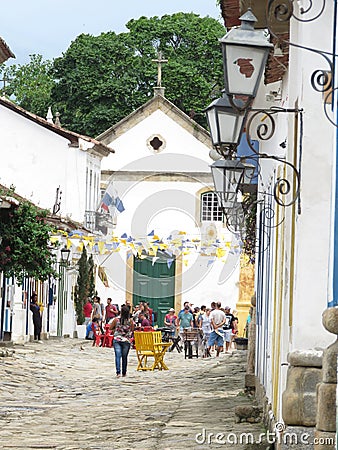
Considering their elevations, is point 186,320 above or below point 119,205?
below

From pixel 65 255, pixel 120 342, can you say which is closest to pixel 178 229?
pixel 65 255

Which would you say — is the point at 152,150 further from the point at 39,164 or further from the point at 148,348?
the point at 148,348

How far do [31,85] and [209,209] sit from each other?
19677 millimetres

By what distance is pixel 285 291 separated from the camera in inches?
366

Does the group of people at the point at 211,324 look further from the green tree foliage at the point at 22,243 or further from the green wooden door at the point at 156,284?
the green wooden door at the point at 156,284

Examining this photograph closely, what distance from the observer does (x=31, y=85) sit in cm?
6241

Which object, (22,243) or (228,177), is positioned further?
(22,243)

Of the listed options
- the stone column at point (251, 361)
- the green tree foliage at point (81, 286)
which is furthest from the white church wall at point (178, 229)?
the stone column at point (251, 361)

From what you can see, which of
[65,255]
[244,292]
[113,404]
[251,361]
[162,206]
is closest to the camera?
[113,404]

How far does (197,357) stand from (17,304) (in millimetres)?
5539

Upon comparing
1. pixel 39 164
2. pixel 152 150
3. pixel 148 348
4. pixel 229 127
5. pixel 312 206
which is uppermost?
pixel 152 150

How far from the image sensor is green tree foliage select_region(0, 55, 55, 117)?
58594mm

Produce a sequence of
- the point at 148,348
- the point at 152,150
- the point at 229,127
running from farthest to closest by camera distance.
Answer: the point at 152,150, the point at 148,348, the point at 229,127

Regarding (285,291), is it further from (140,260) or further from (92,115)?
(92,115)
